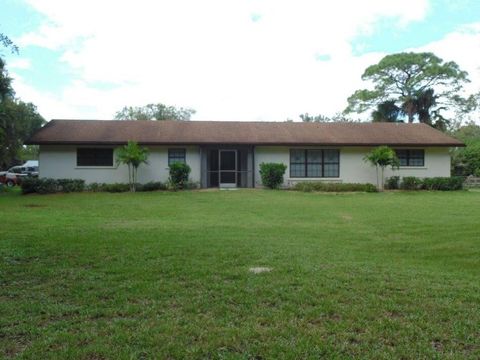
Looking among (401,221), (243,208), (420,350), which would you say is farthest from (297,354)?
(243,208)

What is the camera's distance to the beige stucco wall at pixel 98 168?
2280 cm

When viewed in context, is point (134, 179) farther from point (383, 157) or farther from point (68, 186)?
point (383, 157)

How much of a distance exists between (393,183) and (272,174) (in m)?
6.70

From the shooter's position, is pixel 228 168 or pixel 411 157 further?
pixel 411 157

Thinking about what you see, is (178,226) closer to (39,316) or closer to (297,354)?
(39,316)

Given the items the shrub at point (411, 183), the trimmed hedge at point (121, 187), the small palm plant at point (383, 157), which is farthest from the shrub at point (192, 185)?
the shrub at point (411, 183)

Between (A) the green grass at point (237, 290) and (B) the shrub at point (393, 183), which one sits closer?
(A) the green grass at point (237, 290)

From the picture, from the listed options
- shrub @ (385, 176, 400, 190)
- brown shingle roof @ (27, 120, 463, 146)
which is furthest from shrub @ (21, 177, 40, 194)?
shrub @ (385, 176, 400, 190)

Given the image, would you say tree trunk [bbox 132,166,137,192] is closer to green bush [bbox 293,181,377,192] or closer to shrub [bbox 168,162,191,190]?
shrub [bbox 168,162,191,190]

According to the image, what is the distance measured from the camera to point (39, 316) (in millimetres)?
4438

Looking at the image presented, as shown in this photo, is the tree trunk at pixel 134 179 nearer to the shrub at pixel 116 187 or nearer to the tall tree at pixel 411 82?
the shrub at pixel 116 187

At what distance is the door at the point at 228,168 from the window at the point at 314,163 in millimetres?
3089

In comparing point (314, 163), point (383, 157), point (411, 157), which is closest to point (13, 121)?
point (314, 163)

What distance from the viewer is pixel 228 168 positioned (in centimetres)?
2397
